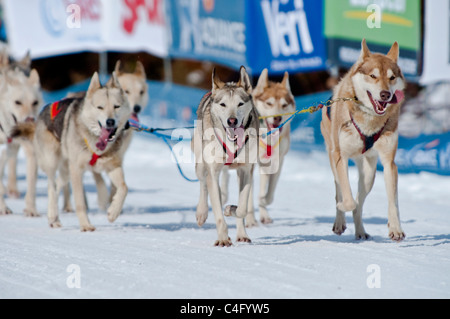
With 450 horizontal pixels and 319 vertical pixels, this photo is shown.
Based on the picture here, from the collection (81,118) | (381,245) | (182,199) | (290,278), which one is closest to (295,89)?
(182,199)

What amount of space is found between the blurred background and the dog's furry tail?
3401mm

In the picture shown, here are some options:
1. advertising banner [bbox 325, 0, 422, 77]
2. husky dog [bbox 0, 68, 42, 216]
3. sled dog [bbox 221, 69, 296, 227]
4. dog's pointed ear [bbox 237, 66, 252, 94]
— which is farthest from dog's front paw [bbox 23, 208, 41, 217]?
advertising banner [bbox 325, 0, 422, 77]

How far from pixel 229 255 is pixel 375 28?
5091 millimetres

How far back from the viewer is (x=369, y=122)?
4598 millimetres

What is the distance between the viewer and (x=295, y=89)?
1015 cm

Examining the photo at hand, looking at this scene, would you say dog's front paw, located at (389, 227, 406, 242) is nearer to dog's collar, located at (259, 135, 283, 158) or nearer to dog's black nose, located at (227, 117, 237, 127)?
dog's black nose, located at (227, 117, 237, 127)

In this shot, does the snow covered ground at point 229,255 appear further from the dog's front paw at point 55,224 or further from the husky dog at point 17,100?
the husky dog at point 17,100

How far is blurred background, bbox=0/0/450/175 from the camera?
26.9ft

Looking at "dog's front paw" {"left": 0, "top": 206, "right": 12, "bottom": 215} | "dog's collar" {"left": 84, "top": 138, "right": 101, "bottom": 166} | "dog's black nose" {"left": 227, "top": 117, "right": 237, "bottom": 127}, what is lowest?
"dog's front paw" {"left": 0, "top": 206, "right": 12, "bottom": 215}

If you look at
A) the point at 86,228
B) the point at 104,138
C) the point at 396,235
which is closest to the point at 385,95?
the point at 396,235

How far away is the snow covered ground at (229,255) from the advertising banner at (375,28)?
71.9 inches

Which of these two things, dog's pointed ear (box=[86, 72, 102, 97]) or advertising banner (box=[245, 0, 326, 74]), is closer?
dog's pointed ear (box=[86, 72, 102, 97])
